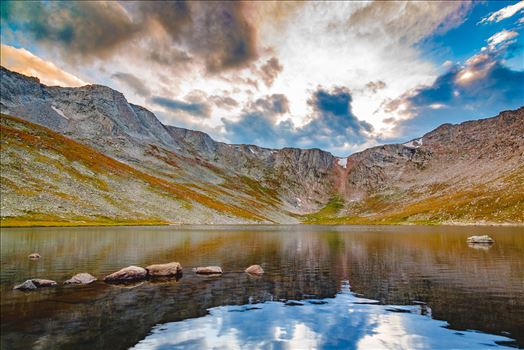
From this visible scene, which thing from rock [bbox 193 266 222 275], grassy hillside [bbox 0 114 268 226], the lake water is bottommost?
the lake water

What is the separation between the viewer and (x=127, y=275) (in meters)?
34.2

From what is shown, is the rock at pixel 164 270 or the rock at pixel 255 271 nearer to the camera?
the rock at pixel 164 270

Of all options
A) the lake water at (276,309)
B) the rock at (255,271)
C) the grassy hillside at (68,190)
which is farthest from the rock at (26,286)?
the grassy hillside at (68,190)

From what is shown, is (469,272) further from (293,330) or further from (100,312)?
(100,312)

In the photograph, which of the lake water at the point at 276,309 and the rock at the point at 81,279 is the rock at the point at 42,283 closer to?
the lake water at the point at 276,309

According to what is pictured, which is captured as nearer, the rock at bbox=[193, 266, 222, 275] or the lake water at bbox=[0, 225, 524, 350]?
the lake water at bbox=[0, 225, 524, 350]

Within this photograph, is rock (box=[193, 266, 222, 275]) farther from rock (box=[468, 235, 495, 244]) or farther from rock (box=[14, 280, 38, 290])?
rock (box=[468, 235, 495, 244])

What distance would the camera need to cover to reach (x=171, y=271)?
36.5 metres

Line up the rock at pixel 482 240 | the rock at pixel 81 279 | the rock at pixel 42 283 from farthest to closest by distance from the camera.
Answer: the rock at pixel 482 240 → the rock at pixel 81 279 → the rock at pixel 42 283

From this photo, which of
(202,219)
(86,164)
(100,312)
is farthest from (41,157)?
(100,312)

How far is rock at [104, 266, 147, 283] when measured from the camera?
3334 cm

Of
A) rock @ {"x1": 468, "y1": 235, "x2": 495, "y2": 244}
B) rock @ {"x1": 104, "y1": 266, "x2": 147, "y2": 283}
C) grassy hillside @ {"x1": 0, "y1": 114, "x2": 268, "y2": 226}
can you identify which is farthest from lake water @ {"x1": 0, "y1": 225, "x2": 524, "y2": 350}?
grassy hillside @ {"x1": 0, "y1": 114, "x2": 268, "y2": 226}

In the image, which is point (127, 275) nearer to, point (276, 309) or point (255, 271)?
point (255, 271)

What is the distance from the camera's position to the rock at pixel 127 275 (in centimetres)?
3334
